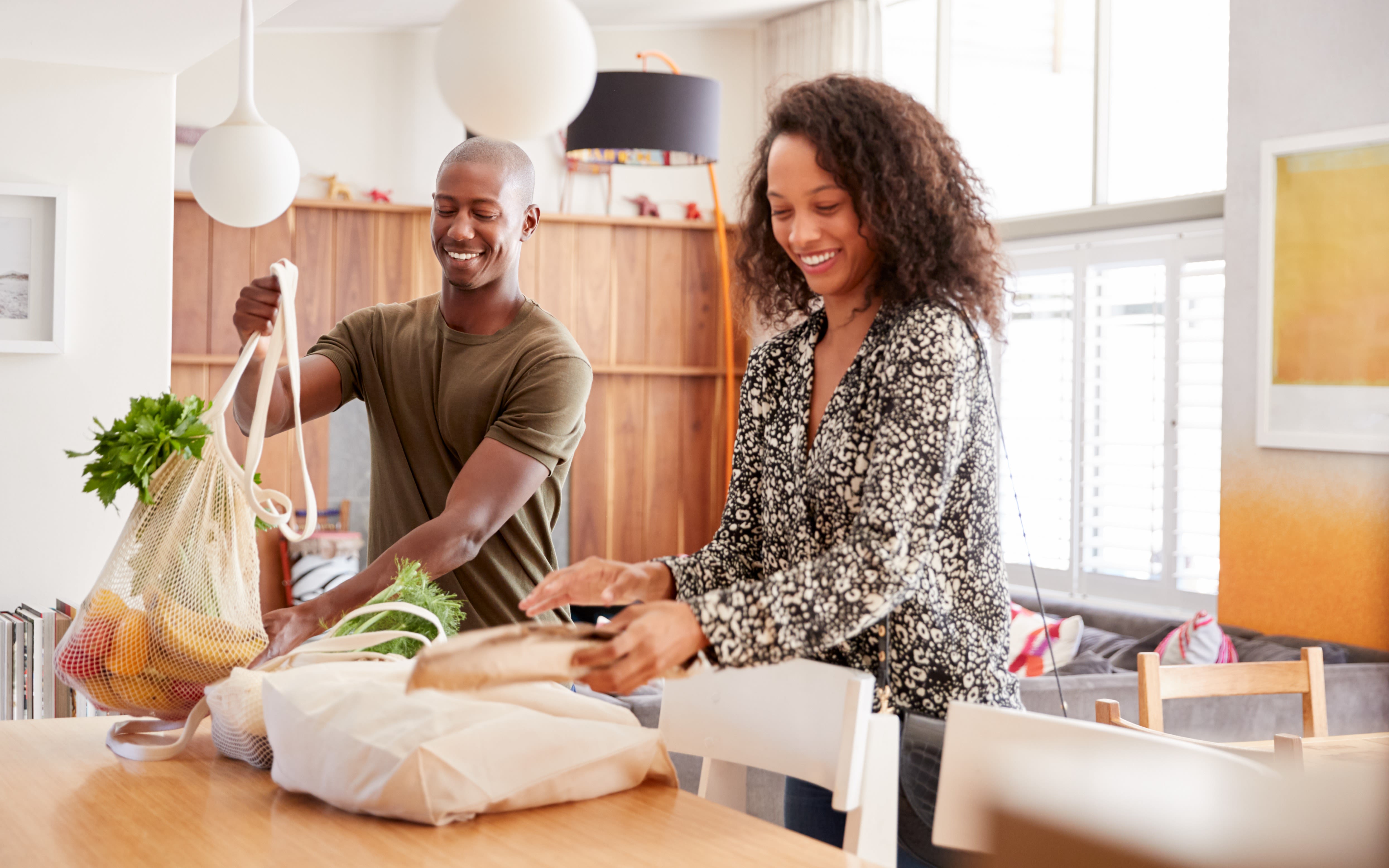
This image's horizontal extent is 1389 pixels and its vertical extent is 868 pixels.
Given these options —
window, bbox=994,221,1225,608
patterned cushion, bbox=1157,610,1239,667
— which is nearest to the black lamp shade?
window, bbox=994,221,1225,608

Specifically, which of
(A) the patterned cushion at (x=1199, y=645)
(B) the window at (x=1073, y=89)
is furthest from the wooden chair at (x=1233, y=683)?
(B) the window at (x=1073, y=89)

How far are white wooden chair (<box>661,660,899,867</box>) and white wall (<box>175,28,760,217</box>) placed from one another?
16.7 feet

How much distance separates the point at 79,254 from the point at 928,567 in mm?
2903

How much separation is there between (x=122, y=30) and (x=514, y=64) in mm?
2111

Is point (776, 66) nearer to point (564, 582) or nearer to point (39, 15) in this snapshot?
point (39, 15)

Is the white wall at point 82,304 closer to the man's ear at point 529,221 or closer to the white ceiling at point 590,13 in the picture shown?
the man's ear at point 529,221

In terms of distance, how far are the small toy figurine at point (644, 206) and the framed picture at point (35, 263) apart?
13.2 ft

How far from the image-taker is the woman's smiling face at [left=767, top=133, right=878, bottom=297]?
1367 mm

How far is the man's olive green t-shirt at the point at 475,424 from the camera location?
189 cm

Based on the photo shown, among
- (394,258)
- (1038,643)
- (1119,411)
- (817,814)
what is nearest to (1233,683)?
(1038,643)

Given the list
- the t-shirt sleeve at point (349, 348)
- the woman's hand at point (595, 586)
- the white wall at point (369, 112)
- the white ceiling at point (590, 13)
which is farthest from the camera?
the white wall at point (369, 112)

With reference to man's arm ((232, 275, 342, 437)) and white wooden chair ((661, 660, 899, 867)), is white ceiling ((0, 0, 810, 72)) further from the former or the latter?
white wooden chair ((661, 660, 899, 867))

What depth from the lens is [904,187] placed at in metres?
1.35

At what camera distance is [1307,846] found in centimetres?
38
